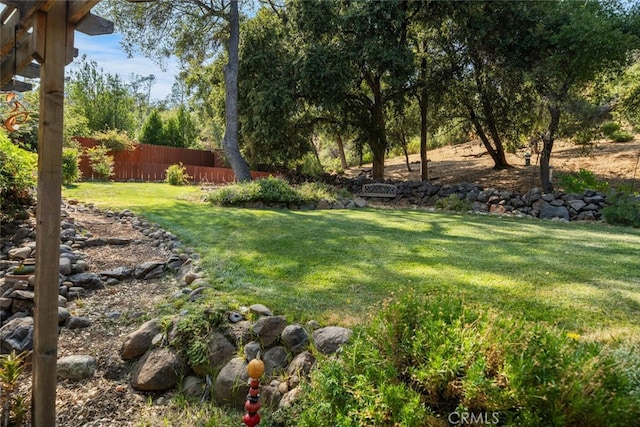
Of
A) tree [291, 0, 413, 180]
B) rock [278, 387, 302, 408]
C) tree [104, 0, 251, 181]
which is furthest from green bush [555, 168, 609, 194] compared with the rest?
rock [278, 387, 302, 408]

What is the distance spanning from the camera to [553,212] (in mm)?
8102

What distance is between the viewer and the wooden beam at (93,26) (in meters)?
1.90

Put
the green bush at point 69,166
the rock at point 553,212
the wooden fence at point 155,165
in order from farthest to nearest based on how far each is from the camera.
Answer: the wooden fence at point 155,165 → the green bush at point 69,166 → the rock at point 553,212

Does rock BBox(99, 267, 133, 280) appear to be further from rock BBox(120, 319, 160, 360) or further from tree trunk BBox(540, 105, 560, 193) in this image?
tree trunk BBox(540, 105, 560, 193)

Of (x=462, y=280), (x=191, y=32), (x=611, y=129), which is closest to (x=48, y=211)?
(x=462, y=280)

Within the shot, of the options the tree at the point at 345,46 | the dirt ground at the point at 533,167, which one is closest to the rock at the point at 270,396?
the tree at the point at 345,46

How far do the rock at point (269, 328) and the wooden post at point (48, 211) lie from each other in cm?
109

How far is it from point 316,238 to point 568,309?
113 inches

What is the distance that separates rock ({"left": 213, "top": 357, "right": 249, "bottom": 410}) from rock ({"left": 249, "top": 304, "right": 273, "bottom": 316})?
14.7 inches

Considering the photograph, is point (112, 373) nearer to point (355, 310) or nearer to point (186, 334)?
point (186, 334)

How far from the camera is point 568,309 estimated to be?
2.53 metres

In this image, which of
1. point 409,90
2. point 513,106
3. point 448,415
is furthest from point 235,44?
point 448,415

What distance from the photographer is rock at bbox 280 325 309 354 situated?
91.7 inches

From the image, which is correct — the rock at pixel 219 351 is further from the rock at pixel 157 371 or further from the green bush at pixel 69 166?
the green bush at pixel 69 166
